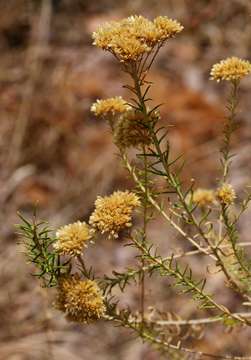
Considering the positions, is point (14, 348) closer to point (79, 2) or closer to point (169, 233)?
point (169, 233)

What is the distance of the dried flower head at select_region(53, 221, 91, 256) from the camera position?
1159 mm

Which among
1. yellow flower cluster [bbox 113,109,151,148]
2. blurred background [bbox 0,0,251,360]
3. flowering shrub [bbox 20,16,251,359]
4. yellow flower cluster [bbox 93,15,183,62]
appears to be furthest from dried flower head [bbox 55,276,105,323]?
blurred background [bbox 0,0,251,360]

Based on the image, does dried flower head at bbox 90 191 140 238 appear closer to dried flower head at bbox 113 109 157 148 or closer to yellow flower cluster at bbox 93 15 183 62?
dried flower head at bbox 113 109 157 148

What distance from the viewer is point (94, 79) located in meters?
5.29

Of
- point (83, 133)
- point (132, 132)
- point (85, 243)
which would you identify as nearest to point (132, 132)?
point (132, 132)

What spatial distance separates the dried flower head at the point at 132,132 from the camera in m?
1.24

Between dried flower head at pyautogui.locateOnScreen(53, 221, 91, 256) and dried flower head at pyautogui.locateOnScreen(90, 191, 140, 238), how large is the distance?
0.02 metres

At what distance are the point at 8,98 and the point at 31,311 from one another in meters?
1.69

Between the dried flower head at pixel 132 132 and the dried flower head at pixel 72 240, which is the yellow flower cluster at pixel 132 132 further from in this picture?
the dried flower head at pixel 72 240

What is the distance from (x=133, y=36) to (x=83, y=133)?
3.80 metres

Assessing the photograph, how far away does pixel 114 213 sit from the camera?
1.18 meters

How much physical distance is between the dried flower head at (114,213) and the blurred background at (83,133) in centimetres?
195

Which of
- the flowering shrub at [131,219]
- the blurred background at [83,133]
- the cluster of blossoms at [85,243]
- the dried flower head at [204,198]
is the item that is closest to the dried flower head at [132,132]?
the flowering shrub at [131,219]

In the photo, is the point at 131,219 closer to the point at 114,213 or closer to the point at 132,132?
the point at 114,213
